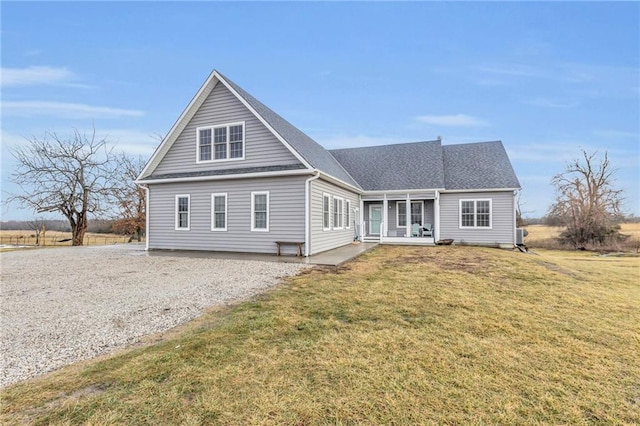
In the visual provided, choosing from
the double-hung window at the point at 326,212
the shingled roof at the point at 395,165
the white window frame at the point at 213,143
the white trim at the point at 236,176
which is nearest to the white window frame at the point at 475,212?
the shingled roof at the point at 395,165

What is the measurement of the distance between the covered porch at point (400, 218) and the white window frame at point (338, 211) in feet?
10.8

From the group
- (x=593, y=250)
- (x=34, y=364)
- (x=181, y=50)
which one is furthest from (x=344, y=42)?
(x=593, y=250)

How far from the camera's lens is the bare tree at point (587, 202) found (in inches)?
890

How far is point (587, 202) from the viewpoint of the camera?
78.1 ft

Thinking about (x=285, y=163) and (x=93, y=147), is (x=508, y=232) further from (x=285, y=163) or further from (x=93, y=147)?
(x=93, y=147)

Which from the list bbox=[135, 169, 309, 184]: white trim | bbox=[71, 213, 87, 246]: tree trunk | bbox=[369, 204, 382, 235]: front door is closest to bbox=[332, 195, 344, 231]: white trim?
bbox=[135, 169, 309, 184]: white trim

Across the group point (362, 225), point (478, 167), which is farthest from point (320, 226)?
point (478, 167)

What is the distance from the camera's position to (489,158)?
18219 mm

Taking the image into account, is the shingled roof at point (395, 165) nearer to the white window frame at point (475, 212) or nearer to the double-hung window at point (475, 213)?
the white window frame at point (475, 212)

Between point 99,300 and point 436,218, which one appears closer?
point 99,300

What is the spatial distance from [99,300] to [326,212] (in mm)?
8936

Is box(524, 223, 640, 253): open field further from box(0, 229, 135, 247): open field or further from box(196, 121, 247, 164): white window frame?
box(0, 229, 135, 247): open field

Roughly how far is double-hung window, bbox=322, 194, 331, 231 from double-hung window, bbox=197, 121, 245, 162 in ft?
13.4

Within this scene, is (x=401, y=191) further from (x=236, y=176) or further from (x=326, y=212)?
(x=236, y=176)
